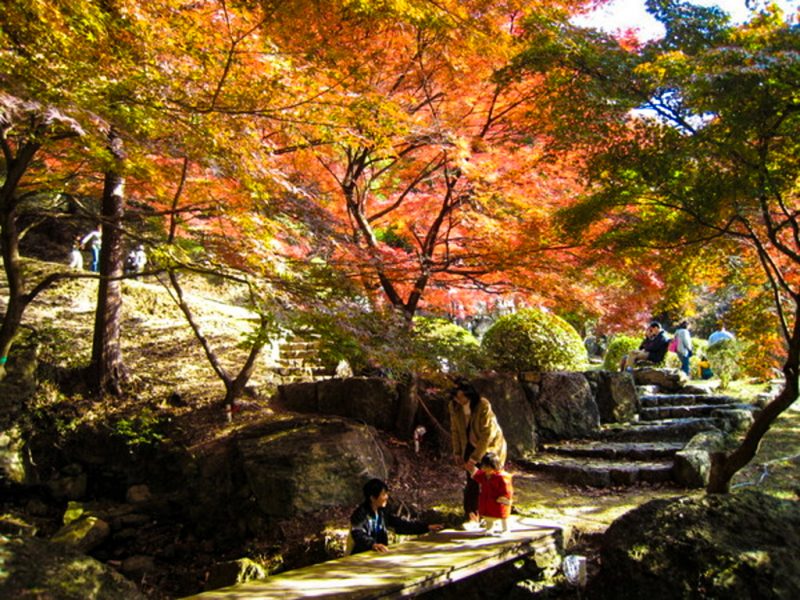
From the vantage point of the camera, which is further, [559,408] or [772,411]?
[559,408]

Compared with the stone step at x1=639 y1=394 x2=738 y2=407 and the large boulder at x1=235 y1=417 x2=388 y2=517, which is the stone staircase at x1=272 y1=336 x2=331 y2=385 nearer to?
the large boulder at x1=235 y1=417 x2=388 y2=517

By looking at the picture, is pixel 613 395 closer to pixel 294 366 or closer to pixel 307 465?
pixel 307 465

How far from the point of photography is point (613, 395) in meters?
9.10

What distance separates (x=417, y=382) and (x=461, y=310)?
2.88 m

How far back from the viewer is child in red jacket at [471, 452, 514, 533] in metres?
4.16

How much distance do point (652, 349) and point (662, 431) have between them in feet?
10.9

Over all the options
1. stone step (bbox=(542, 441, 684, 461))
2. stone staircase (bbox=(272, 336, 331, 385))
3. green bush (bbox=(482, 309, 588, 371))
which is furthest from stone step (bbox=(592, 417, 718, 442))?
stone staircase (bbox=(272, 336, 331, 385))

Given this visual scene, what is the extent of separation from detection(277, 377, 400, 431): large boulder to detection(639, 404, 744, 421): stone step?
4.20 metres

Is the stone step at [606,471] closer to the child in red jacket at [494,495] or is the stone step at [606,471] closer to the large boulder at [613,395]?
the large boulder at [613,395]

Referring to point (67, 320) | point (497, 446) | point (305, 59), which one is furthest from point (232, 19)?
point (67, 320)

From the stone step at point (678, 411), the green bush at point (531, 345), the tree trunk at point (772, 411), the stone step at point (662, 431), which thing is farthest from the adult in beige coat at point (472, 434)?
the stone step at point (678, 411)

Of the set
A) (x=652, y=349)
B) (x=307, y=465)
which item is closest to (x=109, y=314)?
(x=307, y=465)

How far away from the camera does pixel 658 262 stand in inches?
236

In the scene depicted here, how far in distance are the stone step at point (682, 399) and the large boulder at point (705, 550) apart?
627 centimetres
